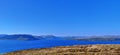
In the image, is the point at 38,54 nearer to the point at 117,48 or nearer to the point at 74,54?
the point at 74,54

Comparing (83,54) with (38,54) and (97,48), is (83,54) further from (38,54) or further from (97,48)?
(38,54)

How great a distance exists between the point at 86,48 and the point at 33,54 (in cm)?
637

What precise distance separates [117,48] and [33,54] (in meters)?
9.76

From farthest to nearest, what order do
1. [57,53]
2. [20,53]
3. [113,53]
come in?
[20,53]
[57,53]
[113,53]

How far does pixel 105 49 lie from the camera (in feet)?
87.9

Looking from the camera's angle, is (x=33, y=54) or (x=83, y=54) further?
(x=33, y=54)

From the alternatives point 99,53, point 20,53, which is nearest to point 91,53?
point 99,53

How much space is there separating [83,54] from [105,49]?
3.23 metres

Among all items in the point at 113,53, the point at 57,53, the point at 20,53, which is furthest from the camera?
the point at 20,53

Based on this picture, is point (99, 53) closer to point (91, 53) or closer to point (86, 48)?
point (91, 53)

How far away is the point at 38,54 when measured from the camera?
27.2 meters

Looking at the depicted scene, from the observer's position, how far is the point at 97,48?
2736cm

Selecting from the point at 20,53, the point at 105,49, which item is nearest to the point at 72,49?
the point at 105,49

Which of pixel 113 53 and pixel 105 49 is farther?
pixel 105 49
